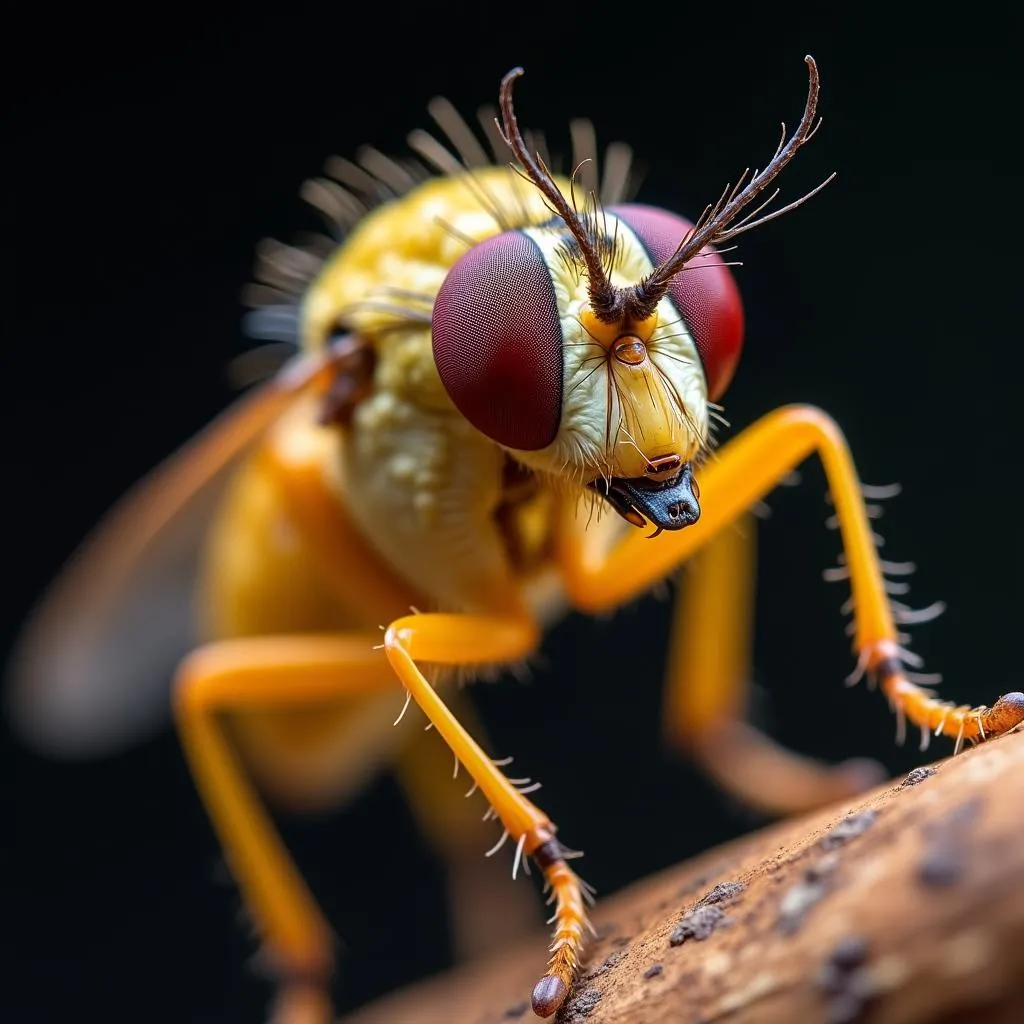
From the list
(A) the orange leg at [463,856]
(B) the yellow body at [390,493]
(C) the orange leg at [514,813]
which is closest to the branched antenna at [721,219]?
(B) the yellow body at [390,493]

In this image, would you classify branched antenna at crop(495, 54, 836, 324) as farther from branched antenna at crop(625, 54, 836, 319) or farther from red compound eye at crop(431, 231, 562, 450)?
red compound eye at crop(431, 231, 562, 450)

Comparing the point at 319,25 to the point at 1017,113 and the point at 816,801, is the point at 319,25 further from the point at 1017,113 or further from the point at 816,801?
the point at 816,801

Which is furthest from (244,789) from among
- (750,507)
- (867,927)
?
(867,927)

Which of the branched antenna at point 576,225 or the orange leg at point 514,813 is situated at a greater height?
→ the branched antenna at point 576,225

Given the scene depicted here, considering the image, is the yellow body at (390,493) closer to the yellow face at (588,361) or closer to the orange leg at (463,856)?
the yellow face at (588,361)

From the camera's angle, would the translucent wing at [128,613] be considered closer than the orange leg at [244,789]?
No
